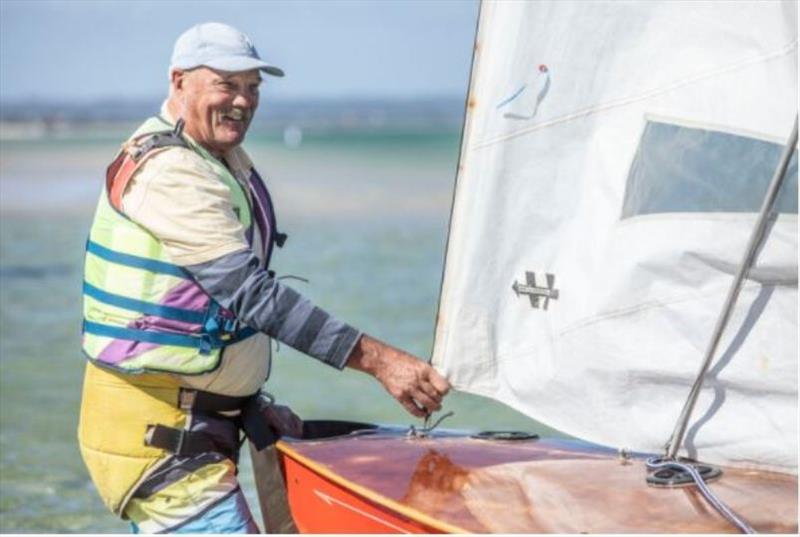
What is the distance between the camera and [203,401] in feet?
14.5

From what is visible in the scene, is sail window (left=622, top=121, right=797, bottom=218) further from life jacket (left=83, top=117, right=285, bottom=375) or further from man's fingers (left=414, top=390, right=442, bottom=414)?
life jacket (left=83, top=117, right=285, bottom=375)

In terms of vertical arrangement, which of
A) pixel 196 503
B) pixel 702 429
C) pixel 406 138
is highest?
pixel 702 429

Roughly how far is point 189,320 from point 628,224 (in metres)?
0.99

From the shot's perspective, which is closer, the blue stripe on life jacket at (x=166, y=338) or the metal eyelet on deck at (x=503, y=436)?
the blue stripe on life jacket at (x=166, y=338)

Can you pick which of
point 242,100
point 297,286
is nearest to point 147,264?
point 242,100

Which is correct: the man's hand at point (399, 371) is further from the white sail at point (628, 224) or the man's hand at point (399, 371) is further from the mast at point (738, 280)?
the mast at point (738, 280)

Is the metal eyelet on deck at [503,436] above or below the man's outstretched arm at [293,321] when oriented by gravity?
below

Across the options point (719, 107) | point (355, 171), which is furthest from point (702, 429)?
point (355, 171)

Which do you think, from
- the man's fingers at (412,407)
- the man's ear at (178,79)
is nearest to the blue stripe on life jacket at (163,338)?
the man's fingers at (412,407)

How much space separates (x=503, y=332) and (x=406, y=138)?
42866 mm

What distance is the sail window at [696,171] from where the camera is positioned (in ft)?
14.2

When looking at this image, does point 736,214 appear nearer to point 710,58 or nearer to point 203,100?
point 710,58

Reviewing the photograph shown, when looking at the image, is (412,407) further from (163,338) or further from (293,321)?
(163,338)

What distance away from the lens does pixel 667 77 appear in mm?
4371
